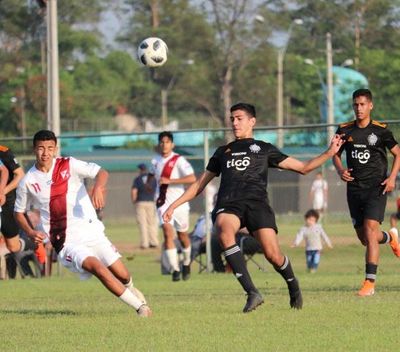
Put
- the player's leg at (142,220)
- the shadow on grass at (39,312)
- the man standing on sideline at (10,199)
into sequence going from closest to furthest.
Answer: the shadow on grass at (39,312) < the man standing on sideline at (10,199) < the player's leg at (142,220)

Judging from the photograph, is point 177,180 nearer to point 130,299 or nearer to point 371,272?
point 371,272

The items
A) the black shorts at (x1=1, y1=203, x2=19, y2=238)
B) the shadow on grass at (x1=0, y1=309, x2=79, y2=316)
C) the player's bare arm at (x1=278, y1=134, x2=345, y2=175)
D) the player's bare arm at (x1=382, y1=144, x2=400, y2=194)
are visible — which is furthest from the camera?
the black shorts at (x1=1, y1=203, x2=19, y2=238)

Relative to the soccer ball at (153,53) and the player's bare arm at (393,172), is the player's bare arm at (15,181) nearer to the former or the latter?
the soccer ball at (153,53)

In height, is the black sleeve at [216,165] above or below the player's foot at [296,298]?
above

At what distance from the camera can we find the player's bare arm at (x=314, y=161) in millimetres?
11430

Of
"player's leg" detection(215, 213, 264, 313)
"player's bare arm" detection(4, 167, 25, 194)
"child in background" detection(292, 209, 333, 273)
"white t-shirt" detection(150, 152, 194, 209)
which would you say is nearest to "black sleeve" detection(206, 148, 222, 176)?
"player's leg" detection(215, 213, 264, 313)

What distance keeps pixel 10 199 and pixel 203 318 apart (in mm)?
6793

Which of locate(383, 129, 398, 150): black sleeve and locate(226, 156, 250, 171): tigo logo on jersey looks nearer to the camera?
locate(226, 156, 250, 171): tigo logo on jersey

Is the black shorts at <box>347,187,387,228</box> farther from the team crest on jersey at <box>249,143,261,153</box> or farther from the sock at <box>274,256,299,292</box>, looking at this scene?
the team crest on jersey at <box>249,143,261,153</box>

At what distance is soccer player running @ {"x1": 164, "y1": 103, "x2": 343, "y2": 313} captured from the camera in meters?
12.0

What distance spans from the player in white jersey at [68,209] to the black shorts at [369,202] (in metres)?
3.34

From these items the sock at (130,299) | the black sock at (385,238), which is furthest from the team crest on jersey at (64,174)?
the black sock at (385,238)

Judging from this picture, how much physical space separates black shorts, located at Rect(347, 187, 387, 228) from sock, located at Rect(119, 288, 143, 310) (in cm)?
358

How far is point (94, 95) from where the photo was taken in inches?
3364
